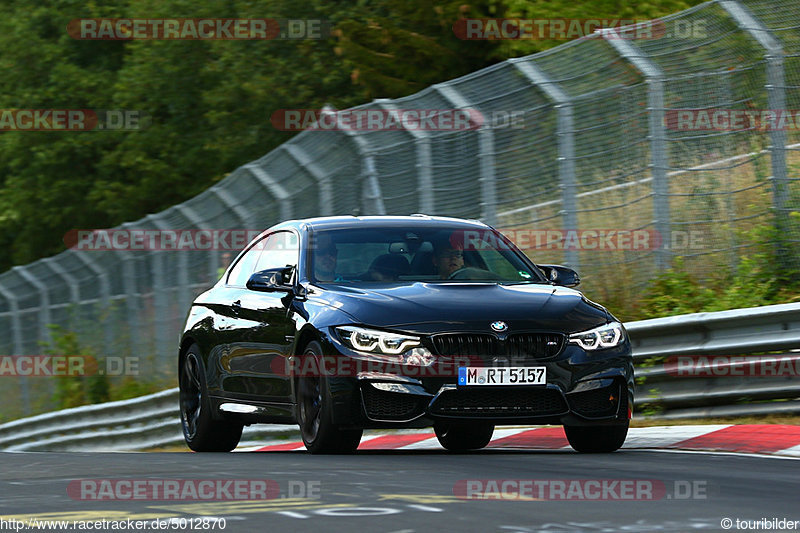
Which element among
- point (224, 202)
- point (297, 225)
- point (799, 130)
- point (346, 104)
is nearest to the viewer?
point (297, 225)

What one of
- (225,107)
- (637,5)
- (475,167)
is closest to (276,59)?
(225,107)

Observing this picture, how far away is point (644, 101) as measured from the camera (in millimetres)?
14523

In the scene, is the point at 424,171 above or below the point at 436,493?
above

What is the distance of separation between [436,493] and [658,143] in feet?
24.4

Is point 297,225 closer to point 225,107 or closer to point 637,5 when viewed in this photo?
point 637,5

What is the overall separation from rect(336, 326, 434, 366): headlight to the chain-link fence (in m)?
5.25

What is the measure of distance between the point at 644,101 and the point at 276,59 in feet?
98.1

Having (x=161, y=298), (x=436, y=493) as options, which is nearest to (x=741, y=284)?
(x=436, y=493)

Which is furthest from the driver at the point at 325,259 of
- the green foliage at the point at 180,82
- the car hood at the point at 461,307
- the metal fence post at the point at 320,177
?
the green foliage at the point at 180,82

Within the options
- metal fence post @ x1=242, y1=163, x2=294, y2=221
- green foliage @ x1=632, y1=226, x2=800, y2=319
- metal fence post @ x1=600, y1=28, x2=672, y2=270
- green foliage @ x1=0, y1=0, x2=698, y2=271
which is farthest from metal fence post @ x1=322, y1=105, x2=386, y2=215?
green foliage @ x1=0, y1=0, x2=698, y2=271

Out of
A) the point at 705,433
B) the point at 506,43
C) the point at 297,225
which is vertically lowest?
the point at 705,433

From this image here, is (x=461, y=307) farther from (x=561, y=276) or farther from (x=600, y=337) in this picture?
(x=561, y=276)

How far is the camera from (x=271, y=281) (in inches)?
420

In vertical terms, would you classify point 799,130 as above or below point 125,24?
below
